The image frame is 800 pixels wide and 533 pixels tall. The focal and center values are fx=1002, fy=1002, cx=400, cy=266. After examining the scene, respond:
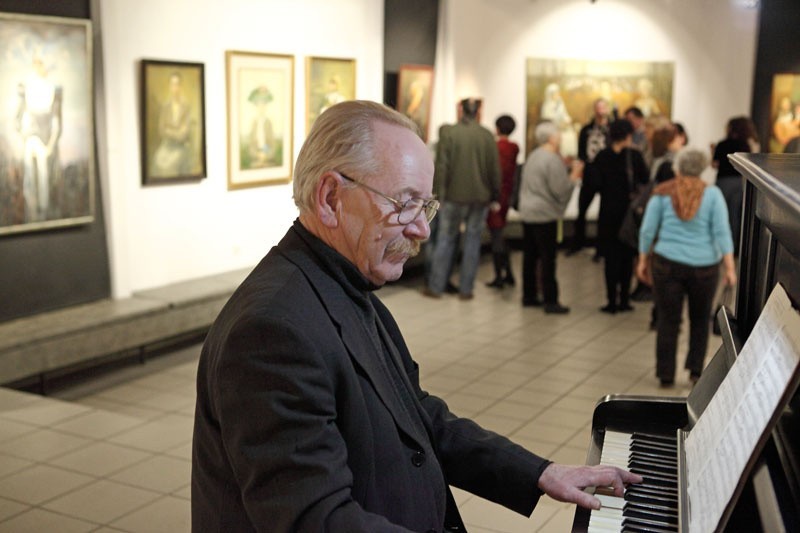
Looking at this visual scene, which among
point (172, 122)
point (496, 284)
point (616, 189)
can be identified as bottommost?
point (496, 284)

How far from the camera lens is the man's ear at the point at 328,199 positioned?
1.89 m

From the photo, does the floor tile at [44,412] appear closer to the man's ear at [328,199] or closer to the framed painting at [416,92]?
the man's ear at [328,199]

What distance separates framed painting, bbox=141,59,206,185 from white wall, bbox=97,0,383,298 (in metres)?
0.08

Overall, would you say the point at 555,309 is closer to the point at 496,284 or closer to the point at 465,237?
the point at 465,237

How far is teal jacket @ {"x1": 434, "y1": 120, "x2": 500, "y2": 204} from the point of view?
9.13m

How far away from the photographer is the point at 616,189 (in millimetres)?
8836

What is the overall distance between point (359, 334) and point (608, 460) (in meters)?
0.72

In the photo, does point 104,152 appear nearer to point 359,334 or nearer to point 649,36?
point 359,334

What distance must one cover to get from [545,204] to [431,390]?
2.79 metres

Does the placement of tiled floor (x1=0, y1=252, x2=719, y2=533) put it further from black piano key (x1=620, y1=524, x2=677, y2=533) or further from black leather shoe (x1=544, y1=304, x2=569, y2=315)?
black piano key (x1=620, y1=524, x2=677, y2=533)

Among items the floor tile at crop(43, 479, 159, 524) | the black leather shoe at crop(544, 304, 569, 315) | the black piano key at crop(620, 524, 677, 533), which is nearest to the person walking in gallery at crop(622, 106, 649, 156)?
the black leather shoe at crop(544, 304, 569, 315)

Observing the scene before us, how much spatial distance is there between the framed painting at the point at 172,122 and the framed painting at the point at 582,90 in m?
5.99

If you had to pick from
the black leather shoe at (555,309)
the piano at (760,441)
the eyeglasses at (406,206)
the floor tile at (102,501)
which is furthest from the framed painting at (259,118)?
the eyeglasses at (406,206)

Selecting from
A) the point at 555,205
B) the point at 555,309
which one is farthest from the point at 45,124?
the point at 555,309
